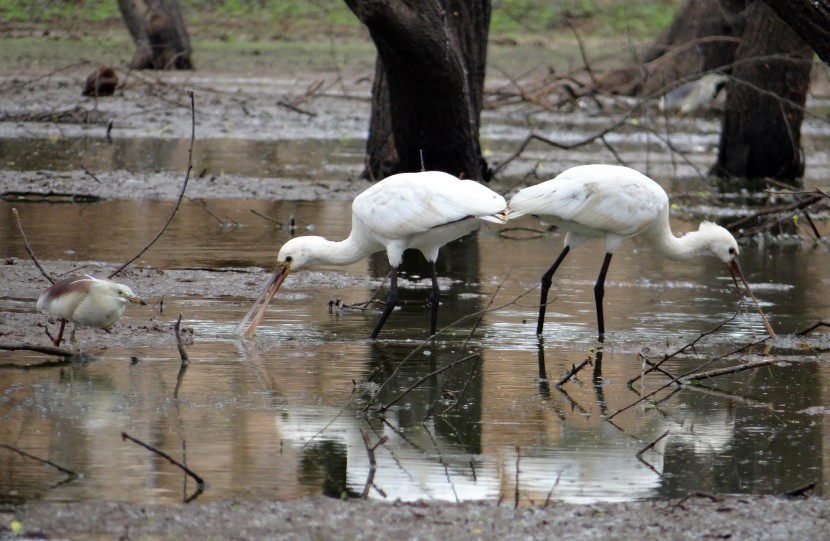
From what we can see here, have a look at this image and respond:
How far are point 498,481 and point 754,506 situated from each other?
2.96ft

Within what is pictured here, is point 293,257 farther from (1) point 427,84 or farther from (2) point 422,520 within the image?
(1) point 427,84

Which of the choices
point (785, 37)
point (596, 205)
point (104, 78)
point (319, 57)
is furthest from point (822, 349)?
point (319, 57)

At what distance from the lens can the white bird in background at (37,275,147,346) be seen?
6672 millimetres

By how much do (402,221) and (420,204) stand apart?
0.14 m

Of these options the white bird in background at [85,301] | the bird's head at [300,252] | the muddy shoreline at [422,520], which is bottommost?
the muddy shoreline at [422,520]

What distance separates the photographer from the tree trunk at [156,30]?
2631 centimetres

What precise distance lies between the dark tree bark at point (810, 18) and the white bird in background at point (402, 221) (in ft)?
6.36

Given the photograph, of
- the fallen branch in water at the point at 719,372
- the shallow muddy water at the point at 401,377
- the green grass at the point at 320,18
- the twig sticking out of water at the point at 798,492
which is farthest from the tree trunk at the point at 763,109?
the green grass at the point at 320,18

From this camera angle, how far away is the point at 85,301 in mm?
6672

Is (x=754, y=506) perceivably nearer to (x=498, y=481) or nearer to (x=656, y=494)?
(x=656, y=494)

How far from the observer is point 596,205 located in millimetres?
8289

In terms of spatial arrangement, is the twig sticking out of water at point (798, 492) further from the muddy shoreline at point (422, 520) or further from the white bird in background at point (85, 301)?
the white bird in background at point (85, 301)

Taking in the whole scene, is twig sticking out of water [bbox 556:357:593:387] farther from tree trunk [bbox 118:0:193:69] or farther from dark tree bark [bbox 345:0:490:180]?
tree trunk [bbox 118:0:193:69]

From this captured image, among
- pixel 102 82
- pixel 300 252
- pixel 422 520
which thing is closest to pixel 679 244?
pixel 300 252
